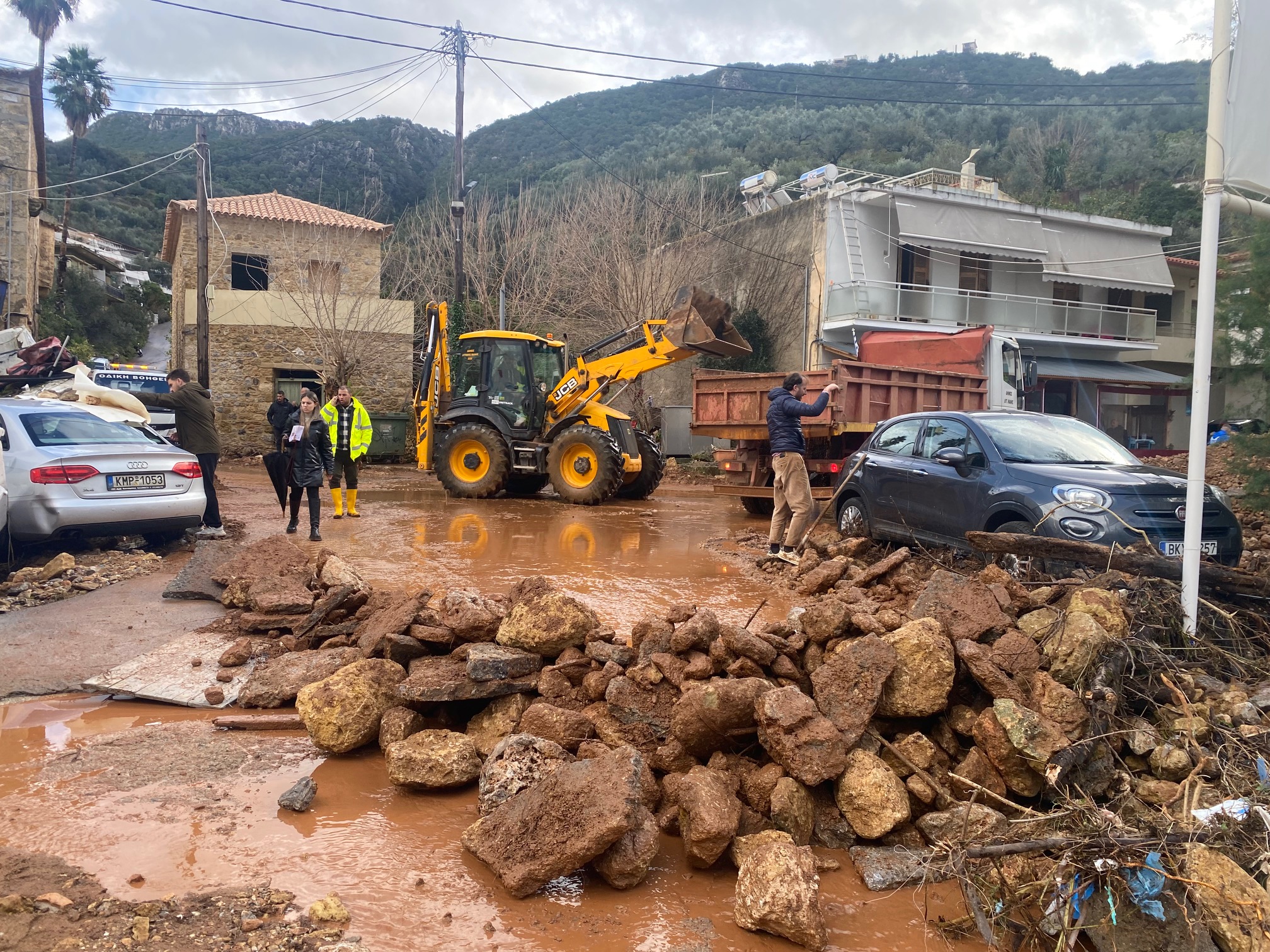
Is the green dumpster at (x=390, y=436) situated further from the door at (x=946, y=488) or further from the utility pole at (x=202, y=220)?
the door at (x=946, y=488)

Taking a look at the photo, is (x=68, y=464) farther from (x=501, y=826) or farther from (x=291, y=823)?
(x=501, y=826)

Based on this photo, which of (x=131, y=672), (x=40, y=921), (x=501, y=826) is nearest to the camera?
(x=40, y=921)

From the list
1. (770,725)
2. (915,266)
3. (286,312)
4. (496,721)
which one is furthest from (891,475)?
(286,312)

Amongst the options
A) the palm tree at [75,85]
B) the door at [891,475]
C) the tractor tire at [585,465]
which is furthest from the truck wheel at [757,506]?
the palm tree at [75,85]

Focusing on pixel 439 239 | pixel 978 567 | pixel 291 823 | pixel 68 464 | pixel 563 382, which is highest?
pixel 439 239

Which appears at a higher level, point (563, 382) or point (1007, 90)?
point (1007, 90)

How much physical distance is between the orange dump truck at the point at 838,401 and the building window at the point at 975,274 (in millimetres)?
10594

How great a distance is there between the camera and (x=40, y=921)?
3.06m

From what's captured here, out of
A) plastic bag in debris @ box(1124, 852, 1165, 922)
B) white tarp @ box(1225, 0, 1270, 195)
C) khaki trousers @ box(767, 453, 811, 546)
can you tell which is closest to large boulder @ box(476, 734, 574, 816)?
plastic bag in debris @ box(1124, 852, 1165, 922)

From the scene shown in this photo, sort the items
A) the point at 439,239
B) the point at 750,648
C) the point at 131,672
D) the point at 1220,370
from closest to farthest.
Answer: the point at 750,648, the point at 131,672, the point at 1220,370, the point at 439,239

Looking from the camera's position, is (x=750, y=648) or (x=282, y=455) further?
(x=282, y=455)

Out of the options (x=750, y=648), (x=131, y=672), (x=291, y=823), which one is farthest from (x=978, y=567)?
(x=131, y=672)

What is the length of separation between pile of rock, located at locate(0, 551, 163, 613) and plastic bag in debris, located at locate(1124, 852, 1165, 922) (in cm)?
753

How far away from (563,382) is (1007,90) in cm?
6535
